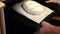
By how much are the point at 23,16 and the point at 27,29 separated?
9cm

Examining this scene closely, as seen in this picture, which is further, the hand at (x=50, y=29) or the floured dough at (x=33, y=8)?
the hand at (x=50, y=29)

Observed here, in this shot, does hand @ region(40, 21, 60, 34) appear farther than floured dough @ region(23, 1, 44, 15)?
Yes

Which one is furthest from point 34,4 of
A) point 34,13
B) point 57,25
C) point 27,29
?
point 57,25

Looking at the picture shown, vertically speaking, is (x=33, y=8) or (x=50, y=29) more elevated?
(x=33, y=8)

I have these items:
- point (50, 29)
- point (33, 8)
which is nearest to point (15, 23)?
point (33, 8)

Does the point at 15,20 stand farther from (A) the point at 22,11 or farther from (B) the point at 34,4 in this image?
(B) the point at 34,4

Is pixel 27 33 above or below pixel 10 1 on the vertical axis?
below

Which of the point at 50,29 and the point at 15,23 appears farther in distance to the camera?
the point at 50,29

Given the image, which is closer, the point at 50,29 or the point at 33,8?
the point at 33,8

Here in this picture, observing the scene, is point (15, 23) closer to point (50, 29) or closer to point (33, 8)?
point (33, 8)

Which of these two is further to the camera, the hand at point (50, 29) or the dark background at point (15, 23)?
the hand at point (50, 29)

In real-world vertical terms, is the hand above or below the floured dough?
below

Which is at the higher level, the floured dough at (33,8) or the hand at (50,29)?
the floured dough at (33,8)

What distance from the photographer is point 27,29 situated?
817 mm
